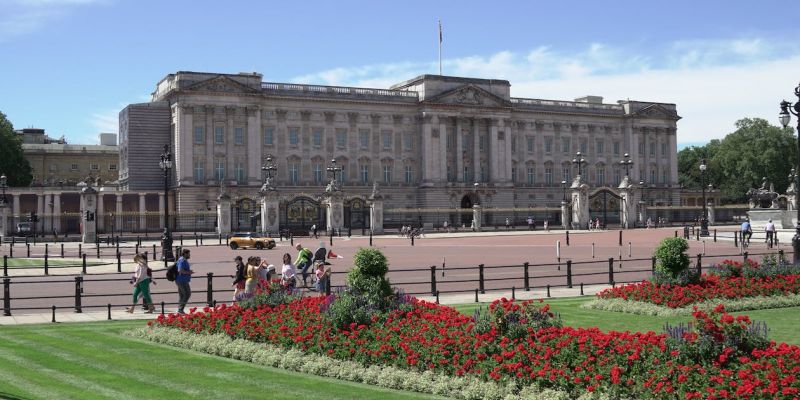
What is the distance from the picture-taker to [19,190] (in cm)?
9381

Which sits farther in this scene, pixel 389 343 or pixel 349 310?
pixel 349 310

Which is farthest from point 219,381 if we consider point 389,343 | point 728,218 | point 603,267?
point 728,218

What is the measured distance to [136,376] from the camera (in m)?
13.8

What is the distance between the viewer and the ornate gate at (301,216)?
79.9 metres

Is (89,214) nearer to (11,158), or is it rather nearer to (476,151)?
(11,158)

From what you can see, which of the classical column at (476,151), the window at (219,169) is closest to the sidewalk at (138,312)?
the window at (219,169)

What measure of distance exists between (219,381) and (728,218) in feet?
353

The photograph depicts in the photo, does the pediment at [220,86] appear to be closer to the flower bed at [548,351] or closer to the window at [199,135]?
the window at [199,135]

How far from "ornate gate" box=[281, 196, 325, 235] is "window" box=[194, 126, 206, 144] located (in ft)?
54.9

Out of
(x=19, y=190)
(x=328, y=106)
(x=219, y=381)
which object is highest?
(x=328, y=106)

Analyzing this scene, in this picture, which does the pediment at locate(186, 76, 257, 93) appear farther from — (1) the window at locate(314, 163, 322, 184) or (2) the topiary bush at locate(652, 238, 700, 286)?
(2) the topiary bush at locate(652, 238, 700, 286)

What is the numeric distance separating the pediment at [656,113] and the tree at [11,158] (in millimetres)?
85190

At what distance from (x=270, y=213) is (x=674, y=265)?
182 feet

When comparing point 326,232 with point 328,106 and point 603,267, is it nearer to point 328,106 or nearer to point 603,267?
point 328,106
